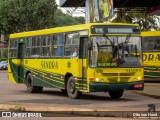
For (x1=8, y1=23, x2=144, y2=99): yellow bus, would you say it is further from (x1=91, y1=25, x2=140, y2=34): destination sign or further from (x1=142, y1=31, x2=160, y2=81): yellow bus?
(x1=142, y1=31, x2=160, y2=81): yellow bus

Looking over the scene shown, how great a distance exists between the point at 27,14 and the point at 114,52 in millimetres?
46133

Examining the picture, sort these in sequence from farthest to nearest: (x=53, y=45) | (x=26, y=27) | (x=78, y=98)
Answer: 1. (x=26, y=27)
2. (x=53, y=45)
3. (x=78, y=98)

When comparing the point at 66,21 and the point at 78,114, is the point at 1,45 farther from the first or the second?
the point at 78,114

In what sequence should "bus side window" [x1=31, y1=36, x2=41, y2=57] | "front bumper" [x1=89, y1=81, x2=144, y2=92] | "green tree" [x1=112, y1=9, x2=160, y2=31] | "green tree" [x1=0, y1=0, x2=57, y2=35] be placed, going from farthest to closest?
"green tree" [x1=0, y1=0, x2=57, y2=35] < "green tree" [x1=112, y1=9, x2=160, y2=31] < "bus side window" [x1=31, y1=36, x2=41, y2=57] < "front bumper" [x1=89, y1=81, x2=144, y2=92]

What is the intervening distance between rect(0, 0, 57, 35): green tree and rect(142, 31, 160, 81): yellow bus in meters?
32.9

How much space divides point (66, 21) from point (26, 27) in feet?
215

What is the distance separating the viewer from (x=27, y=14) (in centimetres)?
6375

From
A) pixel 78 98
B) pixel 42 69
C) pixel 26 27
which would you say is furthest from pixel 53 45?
pixel 26 27

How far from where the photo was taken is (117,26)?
62.1ft

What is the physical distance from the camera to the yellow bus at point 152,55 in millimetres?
30953

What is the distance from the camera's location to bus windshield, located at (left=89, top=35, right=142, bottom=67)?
18.4 m

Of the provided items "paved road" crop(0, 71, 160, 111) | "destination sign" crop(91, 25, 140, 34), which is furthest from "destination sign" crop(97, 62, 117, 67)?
"paved road" crop(0, 71, 160, 111)

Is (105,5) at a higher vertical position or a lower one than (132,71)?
higher

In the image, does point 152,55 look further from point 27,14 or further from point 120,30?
point 27,14
